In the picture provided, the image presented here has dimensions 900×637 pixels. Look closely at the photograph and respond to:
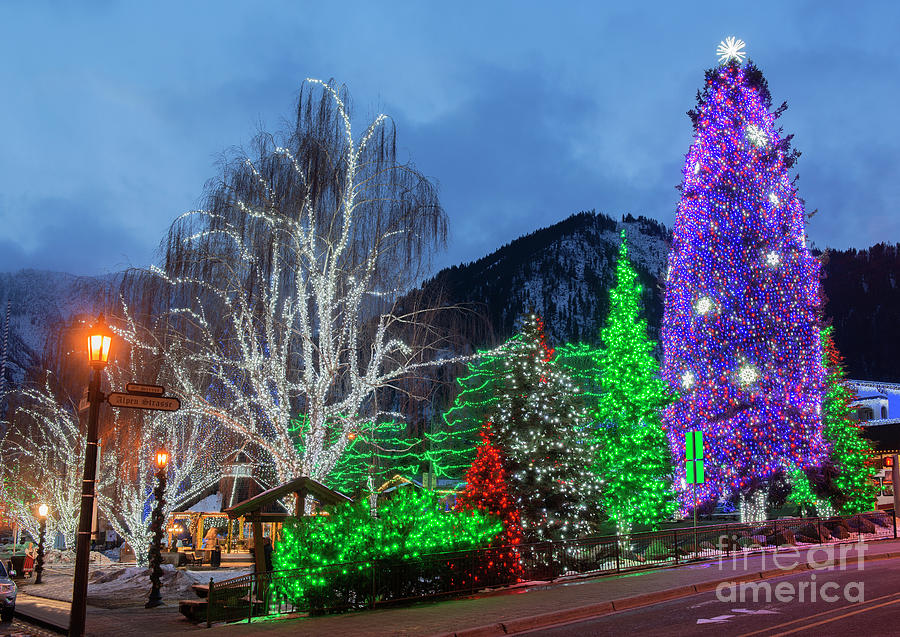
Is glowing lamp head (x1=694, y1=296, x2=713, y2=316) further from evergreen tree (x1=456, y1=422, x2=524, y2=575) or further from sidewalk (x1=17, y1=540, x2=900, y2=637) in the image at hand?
evergreen tree (x1=456, y1=422, x2=524, y2=575)

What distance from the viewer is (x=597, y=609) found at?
13.1 m

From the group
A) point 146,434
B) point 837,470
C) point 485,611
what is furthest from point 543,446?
point 837,470

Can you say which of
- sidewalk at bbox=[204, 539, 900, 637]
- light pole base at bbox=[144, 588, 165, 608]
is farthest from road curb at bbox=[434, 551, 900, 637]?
light pole base at bbox=[144, 588, 165, 608]

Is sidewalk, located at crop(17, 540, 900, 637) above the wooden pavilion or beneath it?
beneath

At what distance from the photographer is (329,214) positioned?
59.0 feet

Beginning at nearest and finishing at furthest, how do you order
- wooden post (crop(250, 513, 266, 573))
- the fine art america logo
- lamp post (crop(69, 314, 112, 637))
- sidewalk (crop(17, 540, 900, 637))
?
lamp post (crop(69, 314, 112, 637))
sidewalk (crop(17, 540, 900, 637))
the fine art america logo
wooden post (crop(250, 513, 266, 573))

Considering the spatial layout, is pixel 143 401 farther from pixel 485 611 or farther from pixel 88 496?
pixel 485 611

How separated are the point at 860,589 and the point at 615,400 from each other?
18704mm

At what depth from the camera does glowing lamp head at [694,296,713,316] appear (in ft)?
104

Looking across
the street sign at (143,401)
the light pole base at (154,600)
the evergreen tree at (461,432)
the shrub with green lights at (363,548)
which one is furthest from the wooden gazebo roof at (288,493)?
the evergreen tree at (461,432)

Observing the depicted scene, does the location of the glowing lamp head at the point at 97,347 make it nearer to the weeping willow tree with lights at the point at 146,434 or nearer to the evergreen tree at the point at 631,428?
the weeping willow tree with lights at the point at 146,434

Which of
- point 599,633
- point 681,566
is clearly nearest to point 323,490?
point 599,633

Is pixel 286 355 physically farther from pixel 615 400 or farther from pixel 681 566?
pixel 615 400

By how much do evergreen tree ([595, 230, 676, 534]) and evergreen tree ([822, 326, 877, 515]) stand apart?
8.10m
